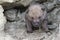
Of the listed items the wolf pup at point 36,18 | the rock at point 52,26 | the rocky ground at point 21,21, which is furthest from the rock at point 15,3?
the rock at point 52,26

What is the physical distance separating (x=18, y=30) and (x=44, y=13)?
2.23ft

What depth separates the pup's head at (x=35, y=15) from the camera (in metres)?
5.00

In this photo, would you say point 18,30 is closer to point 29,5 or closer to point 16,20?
point 16,20

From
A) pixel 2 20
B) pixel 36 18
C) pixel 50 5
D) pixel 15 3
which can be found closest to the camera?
pixel 36 18

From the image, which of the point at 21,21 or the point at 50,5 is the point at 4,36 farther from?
the point at 50,5

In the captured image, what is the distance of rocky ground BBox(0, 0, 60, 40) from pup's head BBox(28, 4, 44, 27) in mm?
316

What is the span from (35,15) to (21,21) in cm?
71

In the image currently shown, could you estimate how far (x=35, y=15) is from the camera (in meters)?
5.04

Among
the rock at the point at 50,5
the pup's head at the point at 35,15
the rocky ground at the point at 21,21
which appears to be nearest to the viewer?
the pup's head at the point at 35,15

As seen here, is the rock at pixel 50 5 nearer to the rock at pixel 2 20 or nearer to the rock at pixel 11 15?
the rock at pixel 11 15

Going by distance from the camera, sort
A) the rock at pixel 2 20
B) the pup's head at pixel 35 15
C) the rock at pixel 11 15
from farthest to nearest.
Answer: the rock at pixel 11 15 → the rock at pixel 2 20 → the pup's head at pixel 35 15

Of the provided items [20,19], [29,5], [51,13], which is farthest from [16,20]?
[51,13]

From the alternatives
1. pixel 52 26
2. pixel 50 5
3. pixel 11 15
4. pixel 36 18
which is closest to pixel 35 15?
pixel 36 18

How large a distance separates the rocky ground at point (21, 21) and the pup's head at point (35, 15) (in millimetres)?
316
